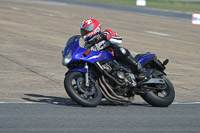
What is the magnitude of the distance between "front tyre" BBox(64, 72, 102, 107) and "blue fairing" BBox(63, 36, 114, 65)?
10.4 inches

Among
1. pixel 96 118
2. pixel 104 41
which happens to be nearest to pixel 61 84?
pixel 104 41

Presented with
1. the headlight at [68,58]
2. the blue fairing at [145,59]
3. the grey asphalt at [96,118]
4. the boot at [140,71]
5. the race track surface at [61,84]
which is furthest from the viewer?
the blue fairing at [145,59]

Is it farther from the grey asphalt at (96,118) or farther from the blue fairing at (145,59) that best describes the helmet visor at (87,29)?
the grey asphalt at (96,118)

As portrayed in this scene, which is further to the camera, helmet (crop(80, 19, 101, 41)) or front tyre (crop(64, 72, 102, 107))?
helmet (crop(80, 19, 101, 41))

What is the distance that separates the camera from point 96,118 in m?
7.28

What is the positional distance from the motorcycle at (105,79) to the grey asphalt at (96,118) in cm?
19

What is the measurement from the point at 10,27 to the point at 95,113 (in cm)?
1622

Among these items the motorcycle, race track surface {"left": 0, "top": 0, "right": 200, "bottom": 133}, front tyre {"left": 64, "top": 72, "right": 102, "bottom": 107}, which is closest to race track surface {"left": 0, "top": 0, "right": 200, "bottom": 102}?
race track surface {"left": 0, "top": 0, "right": 200, "bottom": 133}

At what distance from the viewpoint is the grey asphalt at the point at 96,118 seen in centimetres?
655

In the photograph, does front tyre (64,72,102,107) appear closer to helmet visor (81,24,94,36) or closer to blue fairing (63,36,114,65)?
blue fairing (63,36,114,65)

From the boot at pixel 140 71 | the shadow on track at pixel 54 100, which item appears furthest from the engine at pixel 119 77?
the shadow on track at pixel 54 100

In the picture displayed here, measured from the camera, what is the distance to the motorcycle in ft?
26.2

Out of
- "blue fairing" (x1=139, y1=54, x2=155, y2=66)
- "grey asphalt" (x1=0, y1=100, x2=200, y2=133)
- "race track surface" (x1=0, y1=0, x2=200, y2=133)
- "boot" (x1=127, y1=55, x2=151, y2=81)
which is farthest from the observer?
"blue fairing" (x1=139, y1=54, x2=155, y2=66)

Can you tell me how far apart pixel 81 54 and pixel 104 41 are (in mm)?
647
